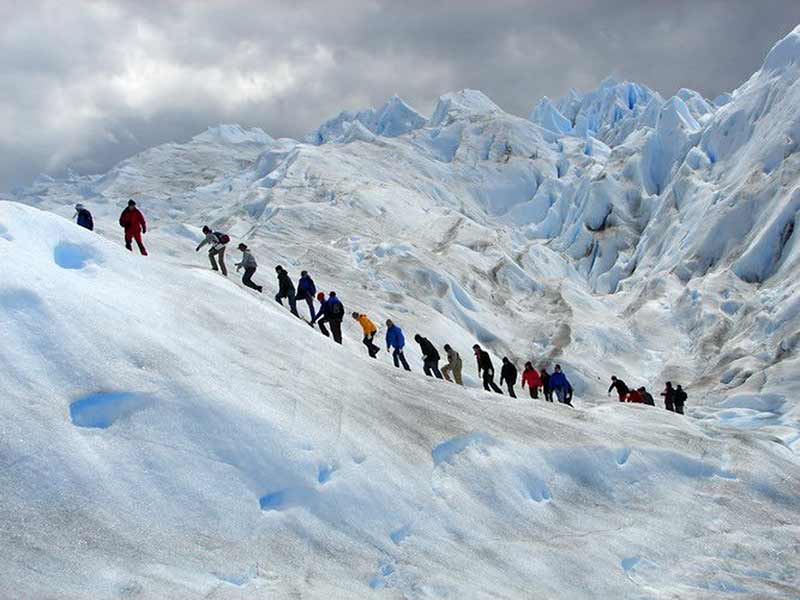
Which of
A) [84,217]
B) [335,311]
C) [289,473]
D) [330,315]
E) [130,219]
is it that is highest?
[130,219]

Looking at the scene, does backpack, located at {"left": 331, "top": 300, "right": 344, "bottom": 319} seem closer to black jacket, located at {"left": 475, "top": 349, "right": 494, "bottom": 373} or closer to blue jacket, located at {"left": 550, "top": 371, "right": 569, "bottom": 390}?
black jacket, located at {"left": 475, "top": 349, "right": 494, "bottom": 373}

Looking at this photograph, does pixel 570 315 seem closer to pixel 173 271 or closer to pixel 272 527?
pixel 173 271

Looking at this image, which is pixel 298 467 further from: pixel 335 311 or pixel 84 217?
pixel 84 217

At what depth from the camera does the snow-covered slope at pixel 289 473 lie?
9.28 meters

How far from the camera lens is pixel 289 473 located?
10992 millimetres

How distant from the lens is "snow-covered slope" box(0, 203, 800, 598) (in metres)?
9.28

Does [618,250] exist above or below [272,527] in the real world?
above

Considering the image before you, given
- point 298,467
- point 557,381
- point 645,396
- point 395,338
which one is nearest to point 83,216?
point 395,338

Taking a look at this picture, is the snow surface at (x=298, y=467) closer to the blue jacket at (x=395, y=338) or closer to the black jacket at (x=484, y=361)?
the blue jacket at (x=395, y=338)

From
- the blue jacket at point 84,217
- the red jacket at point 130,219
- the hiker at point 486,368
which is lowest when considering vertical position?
the hiker at point 486,368

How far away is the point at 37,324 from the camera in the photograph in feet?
37.0

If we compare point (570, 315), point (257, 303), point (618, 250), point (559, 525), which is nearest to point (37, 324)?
point (257, 303)

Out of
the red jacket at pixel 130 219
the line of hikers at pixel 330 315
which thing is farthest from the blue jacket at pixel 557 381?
the red jacket at pixel 130 219

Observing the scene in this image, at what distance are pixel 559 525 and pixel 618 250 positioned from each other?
6359cm
